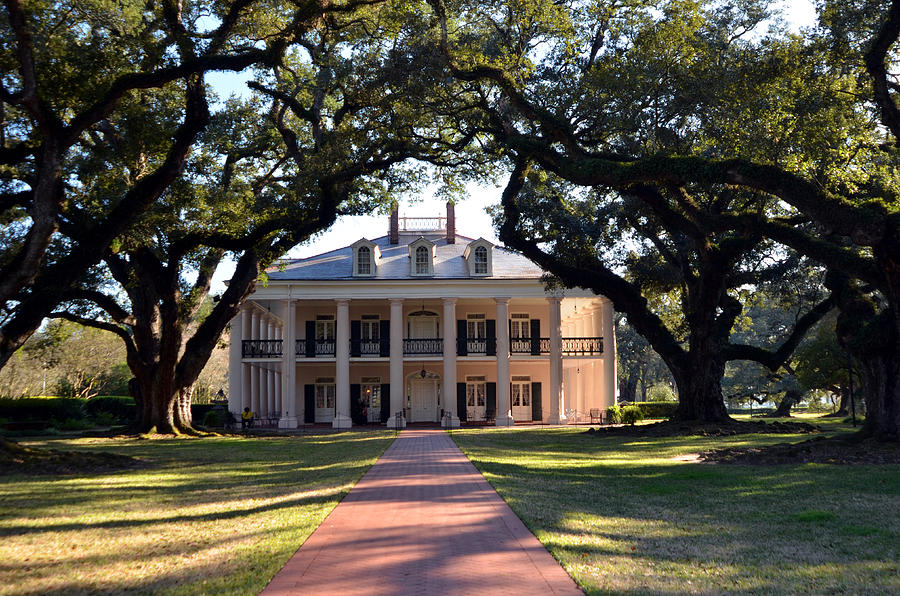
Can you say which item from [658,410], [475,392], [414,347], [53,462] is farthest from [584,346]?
[53,462]

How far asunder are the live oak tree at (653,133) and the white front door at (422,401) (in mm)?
15061

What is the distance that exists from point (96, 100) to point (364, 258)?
20.3 metres

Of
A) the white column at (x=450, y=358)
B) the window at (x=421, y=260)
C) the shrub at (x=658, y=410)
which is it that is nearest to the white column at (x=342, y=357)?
the window at (x=421, y=260)

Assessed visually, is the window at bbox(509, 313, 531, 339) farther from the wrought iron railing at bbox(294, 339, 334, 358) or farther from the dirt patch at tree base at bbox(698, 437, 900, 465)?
the dirt patch at tree base at bbox(698, 437, 900, 465)

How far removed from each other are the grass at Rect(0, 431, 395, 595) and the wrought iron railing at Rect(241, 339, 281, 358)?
64.0 feet

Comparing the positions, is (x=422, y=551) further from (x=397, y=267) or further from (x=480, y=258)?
(x=397, y=267)

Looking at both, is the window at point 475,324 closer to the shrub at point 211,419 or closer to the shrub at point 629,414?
the shrub at point 629,414

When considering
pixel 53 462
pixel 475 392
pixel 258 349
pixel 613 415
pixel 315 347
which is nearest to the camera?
pixel 53 462

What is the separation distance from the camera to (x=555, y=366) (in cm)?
3422

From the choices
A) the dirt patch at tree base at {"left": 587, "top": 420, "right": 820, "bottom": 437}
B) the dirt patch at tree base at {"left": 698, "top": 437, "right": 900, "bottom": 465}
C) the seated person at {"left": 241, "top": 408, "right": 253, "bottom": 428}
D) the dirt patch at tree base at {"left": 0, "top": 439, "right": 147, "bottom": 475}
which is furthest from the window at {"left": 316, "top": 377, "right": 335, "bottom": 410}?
the dirt patch at tree base at {"left": 698, "top": 437, "right": 900, "bottom": 465}

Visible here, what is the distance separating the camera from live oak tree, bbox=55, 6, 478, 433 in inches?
758

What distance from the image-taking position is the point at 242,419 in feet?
111

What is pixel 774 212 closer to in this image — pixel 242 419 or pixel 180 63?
pixel 180 63

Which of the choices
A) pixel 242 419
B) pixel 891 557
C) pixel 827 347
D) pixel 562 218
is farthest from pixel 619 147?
pixel 242 419
